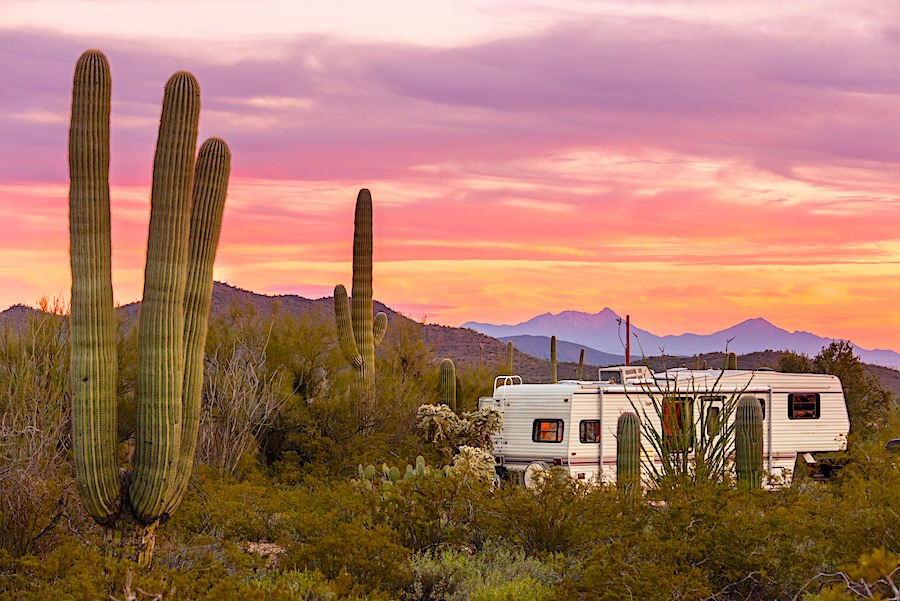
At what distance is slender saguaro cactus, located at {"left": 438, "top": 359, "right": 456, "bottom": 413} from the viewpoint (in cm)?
2295

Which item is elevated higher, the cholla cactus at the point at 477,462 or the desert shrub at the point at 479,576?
the cholla cactus at the point at 477,462

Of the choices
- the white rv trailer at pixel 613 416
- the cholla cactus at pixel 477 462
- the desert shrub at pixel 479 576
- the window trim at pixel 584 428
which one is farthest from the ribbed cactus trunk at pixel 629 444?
the desert shrub at pixel 479 576

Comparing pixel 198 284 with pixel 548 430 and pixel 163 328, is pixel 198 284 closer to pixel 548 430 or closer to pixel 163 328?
pixel 163 328

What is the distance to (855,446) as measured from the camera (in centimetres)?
1502

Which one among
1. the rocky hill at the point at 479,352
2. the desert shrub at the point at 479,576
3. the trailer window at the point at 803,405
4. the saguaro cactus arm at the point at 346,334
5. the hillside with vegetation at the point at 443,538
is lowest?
the desert shrub at the point at 479,576

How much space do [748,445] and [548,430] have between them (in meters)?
4.37

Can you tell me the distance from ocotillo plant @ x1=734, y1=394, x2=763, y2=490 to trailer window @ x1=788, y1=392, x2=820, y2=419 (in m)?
5.63

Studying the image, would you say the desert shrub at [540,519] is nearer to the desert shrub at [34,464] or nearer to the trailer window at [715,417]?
the trailer window at [715,417]

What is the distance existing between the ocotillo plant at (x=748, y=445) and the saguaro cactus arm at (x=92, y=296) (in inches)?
314

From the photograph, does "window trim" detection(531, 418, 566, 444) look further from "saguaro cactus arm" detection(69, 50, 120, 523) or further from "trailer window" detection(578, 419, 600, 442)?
"saguaro cactus arm" detection(69, 50, 120, 523)

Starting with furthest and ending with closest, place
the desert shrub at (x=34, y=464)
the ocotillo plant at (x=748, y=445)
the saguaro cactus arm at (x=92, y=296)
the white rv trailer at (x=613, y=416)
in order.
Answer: the white rv trailer at (x=613, y=416) < the ocotillo plant at (x=748, y=445) < the saguaro cactus arm at (x=92, y=296) < the desert shrub at (x=34, y=464)

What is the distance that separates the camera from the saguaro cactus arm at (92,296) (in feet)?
32.9

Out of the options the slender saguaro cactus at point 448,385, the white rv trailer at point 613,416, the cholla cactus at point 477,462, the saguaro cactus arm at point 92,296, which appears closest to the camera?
the saguaro cactus arm at point 92,296

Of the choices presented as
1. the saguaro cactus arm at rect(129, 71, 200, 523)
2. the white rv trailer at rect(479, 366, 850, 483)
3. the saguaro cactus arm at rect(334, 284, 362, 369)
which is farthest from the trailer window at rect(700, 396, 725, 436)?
the saguaro cactus arm at rect(334, 284, 362, 369)
